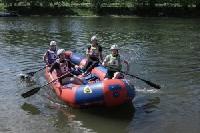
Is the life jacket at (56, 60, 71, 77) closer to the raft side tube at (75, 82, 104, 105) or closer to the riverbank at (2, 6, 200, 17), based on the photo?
the raft side tube at (75, 82, 104, 105)

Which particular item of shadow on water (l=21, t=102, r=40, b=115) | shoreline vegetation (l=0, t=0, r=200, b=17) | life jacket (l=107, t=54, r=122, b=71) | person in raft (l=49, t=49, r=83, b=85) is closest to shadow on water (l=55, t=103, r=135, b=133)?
shadow on water (l=21, t=102, r=40, b=115)

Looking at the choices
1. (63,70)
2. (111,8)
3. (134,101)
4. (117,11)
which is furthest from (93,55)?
(111,8)

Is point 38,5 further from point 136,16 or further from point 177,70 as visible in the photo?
point 177,70

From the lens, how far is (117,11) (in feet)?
246

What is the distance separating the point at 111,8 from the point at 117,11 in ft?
6.43

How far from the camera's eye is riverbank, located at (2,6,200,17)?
7331 cm

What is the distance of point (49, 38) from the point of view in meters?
39.7

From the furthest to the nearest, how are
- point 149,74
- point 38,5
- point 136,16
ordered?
1. point 38,5
2. point 136,16
3. point 149,74

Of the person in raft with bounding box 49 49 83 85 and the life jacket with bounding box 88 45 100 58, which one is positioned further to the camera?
the life jacket with bounding box 88 45 100 58

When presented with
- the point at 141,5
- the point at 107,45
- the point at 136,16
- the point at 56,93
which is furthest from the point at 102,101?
the point at 141,5

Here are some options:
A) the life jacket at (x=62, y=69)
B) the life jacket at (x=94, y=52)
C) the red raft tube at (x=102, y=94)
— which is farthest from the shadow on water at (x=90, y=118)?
the life jacket at (x=94, y=52)

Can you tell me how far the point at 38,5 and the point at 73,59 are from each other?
61.8 metres

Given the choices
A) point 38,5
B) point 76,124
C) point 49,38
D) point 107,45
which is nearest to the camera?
point 76,124

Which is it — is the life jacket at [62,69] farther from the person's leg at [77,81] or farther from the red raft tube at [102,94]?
the red raft tube at [102,94]
